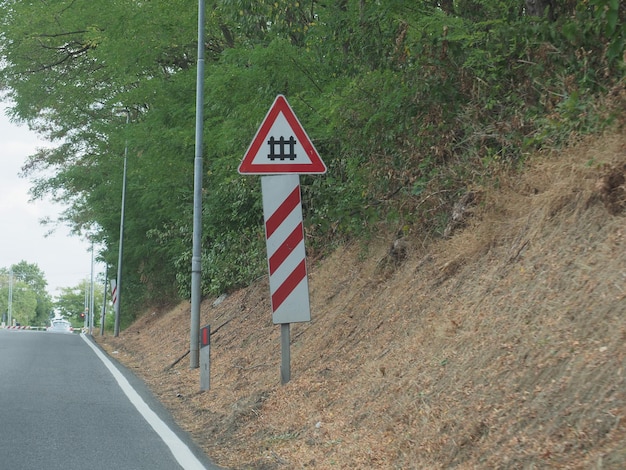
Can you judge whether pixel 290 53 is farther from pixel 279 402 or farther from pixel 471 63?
pixel 279 402

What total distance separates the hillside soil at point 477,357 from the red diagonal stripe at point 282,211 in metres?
1.68

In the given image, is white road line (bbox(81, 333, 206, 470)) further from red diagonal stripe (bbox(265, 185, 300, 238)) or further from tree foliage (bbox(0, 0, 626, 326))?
tree foliage (bbox(0, 0, 626, 326))

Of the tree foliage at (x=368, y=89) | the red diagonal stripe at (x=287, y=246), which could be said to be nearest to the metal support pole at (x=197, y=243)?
the tree foliage at (x=368, y=89)

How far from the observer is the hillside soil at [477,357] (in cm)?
595

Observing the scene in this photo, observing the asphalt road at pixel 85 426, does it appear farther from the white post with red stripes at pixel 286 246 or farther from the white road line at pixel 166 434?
the white post with red stripes at pixel 286 246

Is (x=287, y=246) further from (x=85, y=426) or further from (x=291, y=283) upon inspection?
(x=85, y=426)

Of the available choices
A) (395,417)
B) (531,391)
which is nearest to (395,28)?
(395,417)

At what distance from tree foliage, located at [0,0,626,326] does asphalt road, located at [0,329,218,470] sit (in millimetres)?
4047

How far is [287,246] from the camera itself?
995cm

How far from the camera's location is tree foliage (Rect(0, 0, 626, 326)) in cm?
1008

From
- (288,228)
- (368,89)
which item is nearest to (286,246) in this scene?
(288,228)

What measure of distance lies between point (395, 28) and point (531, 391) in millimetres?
6238

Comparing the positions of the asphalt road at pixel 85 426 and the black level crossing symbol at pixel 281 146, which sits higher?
the black level crossing symbol at pixel 281 146

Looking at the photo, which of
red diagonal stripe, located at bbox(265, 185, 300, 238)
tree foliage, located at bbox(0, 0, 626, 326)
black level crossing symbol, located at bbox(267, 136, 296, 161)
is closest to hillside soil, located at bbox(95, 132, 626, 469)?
tree foliage, located at bbox(0, 0, 626, 326)
